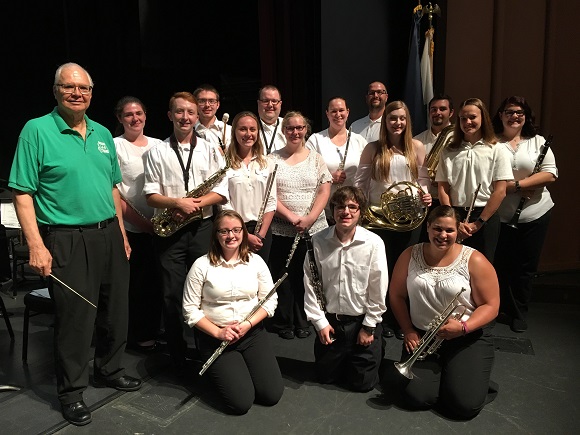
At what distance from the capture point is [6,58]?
5.40 metres

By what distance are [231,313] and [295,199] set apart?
35.9 inches

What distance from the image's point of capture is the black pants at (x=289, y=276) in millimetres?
3625

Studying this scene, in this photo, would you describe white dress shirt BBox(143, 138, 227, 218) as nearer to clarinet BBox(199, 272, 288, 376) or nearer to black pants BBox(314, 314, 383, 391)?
clarinet BBox(199, 272, 288, 376)

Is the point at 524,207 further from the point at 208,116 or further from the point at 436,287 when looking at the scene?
the point at 208,116

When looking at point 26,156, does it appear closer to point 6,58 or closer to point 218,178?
point 218,178

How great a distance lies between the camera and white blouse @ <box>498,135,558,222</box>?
3.71 metres

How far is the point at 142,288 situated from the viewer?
345 cm

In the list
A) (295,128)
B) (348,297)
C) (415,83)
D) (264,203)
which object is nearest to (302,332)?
(348,297)

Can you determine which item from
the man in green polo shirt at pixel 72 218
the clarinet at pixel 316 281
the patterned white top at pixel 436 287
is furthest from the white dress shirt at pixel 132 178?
the patterned white top at pixel 436 287

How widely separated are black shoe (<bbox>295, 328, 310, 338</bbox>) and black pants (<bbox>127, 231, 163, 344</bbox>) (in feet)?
3.00

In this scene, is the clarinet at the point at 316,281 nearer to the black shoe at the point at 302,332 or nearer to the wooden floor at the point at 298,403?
the wooden floor at the point at 298,403

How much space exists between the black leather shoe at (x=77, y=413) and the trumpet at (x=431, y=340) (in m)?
1.51

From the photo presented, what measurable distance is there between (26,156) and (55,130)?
0.18 metres

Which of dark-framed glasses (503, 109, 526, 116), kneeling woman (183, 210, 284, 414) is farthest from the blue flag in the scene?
kneeling woman (183, 210, 284, 414)
